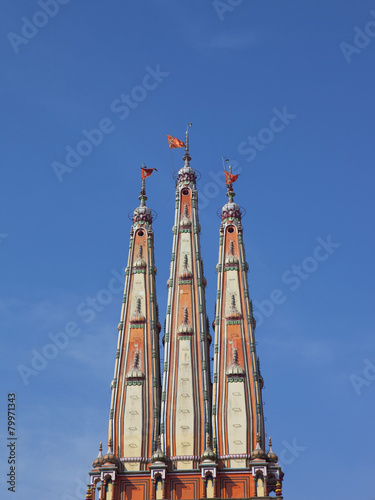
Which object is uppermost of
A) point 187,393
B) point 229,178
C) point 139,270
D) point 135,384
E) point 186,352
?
point 229,178

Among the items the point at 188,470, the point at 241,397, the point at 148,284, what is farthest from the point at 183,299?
A: the point at 188,470

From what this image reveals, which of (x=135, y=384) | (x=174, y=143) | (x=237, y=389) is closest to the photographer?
(x=237, y=389)

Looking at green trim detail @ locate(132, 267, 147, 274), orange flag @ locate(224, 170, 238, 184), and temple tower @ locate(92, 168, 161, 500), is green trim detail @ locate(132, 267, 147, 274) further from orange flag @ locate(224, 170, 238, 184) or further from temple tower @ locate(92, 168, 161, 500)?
orange flag @ locate(224, 170, 238, 184)

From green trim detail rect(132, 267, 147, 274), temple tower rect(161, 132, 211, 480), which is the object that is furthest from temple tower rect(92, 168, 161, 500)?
temple tower rect(161, 132, 211, 480)

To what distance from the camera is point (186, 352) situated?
2229 inches

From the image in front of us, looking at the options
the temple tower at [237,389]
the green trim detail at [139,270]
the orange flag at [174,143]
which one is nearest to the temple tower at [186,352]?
the temple tower at [237,389]

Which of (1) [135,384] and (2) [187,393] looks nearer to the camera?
(2) [187,393]

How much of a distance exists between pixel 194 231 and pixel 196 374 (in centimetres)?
1096

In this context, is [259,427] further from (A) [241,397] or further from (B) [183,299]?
(B) [183,299]

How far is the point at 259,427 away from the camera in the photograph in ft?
176

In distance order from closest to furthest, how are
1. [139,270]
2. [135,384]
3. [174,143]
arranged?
1. [135,384]
2. [139,270]
3. [174,143]

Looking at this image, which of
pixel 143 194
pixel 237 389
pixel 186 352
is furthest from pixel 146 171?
pixel 237 389

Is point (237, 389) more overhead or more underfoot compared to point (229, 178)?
more underfoot

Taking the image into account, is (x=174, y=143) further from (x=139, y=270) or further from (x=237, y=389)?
(x=237, y=389)
